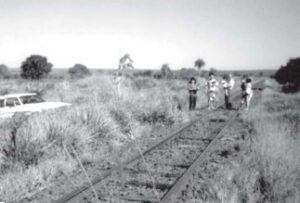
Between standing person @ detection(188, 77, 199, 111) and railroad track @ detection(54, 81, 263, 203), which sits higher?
standing person @ detection(188, 77, 199, 111)

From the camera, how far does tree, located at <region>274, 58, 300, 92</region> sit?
1500 inches

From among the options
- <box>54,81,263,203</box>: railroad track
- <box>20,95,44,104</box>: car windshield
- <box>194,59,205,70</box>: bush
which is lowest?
<box>54,81,263,203</box>: railroad track

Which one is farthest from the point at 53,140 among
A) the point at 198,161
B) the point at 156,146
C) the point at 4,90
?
the point at 4,90

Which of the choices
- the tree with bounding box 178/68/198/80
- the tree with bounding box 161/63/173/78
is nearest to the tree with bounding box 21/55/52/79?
the tree with bounding box 161/63/173/78

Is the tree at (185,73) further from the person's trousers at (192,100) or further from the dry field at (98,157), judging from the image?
the dry field at (98,157)

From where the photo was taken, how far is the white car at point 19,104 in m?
14.0

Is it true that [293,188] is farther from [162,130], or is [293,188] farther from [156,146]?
[162,130]

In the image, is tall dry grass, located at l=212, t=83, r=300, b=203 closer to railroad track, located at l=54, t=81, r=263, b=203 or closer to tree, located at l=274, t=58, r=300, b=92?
railroad track, located at l=54, t=81, r=263, b=203

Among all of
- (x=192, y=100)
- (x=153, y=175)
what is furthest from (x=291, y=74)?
(x=153, y=175)

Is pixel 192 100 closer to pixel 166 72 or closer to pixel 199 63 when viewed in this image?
pixel 166 72

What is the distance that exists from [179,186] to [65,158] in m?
3.36

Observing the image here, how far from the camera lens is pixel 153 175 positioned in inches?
269

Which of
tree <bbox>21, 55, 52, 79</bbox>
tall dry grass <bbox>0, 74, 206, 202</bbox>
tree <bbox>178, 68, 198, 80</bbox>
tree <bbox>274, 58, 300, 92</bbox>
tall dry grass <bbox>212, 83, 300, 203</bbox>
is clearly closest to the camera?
tall dry grass <bbox>212, 83, 300, 203</bbox>

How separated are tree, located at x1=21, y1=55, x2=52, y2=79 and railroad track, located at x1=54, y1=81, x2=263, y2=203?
64124 millimetres
